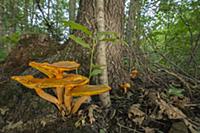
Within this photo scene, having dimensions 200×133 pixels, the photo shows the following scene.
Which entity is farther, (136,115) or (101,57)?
(101,57)

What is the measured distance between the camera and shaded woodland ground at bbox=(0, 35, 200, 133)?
2.21 m

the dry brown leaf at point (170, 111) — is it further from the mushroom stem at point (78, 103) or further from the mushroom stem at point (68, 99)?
the mushroom stem at point (68, 99)

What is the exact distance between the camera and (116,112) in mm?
2367

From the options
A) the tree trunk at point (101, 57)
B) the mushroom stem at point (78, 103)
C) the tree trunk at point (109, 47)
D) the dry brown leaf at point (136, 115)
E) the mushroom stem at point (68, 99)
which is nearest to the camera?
the mushroom stem at point (68, 99)

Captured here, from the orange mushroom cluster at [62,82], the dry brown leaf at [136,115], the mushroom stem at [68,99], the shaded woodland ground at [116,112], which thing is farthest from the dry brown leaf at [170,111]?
the mushroom stem at [68,99]

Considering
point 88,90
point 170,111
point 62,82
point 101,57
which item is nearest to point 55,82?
point 62,82

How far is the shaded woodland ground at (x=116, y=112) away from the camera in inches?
87.0

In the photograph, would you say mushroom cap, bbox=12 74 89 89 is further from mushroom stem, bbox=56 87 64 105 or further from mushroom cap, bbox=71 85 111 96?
mushroom stem, bbox=56 87 64 105

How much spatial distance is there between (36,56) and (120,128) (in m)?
1.60

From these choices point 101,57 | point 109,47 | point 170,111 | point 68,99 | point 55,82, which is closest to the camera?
point 55,82

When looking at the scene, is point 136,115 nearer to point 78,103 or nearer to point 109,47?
point 78,103

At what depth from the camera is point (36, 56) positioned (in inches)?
131

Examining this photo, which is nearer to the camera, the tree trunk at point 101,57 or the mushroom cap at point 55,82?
the mushroom cap at point 55,82

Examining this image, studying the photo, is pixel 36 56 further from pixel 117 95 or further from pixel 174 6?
pixel 174 6
